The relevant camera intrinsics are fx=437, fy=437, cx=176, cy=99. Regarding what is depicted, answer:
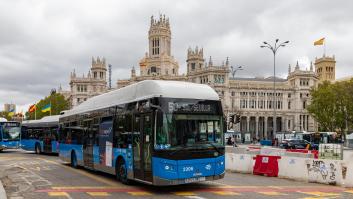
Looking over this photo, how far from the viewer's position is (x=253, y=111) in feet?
433

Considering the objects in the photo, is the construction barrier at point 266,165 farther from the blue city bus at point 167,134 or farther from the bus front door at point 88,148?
the bus front door at point 88,148

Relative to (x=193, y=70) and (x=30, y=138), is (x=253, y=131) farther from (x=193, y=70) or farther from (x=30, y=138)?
(x=30, y=138)

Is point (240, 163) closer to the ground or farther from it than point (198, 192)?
farther from it

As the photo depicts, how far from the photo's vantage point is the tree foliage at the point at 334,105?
223ft

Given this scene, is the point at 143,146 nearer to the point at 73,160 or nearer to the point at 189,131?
the point at 189,131

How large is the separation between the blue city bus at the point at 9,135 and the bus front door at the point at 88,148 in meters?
19.1

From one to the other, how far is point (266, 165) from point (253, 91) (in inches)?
4562

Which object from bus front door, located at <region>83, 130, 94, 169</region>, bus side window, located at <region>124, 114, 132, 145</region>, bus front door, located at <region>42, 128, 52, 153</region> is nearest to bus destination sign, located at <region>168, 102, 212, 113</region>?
bus side window, located at <region>124, 114, 132, 145</region>

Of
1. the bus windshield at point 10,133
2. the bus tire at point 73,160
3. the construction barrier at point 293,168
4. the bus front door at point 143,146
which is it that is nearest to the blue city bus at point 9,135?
the bus windshield at point 10,133

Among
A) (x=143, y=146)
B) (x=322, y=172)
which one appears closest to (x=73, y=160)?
(x=143, y=146)

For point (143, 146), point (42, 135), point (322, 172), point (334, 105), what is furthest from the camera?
point (334, 105)

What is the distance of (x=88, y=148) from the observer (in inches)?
721

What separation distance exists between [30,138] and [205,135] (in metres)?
25.8

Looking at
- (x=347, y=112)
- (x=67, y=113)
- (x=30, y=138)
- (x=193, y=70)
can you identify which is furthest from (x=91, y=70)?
(x=67, y=113)
